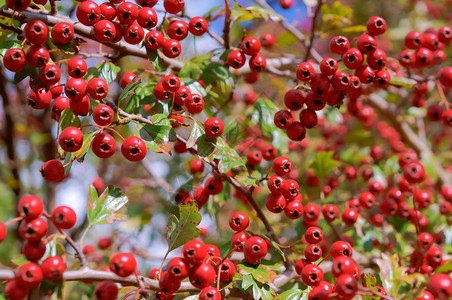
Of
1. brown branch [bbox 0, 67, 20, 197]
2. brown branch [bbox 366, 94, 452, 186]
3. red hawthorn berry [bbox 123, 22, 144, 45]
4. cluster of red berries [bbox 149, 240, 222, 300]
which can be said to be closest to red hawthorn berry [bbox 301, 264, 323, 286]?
cluster of red berries [bbox 149, 240, 222, 300]

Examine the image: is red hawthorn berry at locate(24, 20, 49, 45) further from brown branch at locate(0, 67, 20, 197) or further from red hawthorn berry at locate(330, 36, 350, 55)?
brown branch at locate(0, 67, 20, 197)

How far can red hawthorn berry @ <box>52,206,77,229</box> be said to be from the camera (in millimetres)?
1386

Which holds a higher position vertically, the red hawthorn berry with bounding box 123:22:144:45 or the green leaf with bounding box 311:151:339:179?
the red hawthorn berry with bounding box 123:22:144:45

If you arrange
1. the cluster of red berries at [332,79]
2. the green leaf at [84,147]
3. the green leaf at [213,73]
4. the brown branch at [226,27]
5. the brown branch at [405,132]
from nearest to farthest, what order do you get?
1. the green leaf at [84,147]
2. the cluster of red berries at [332,79]
3. the brown branch at [226,27]
4. the green leaf at [213,73]
5. the brown branch at [405,132]

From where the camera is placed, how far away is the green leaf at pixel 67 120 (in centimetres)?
174

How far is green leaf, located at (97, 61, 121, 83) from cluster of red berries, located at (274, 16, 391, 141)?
31.8 inches

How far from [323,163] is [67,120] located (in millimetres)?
1903

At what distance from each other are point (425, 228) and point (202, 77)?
1.94 meters

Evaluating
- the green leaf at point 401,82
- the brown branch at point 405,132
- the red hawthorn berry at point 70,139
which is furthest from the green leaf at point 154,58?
the brown branch at point 405,132

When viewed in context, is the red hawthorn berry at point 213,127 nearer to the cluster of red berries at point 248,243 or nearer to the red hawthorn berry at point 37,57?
the cluster of red berries at point 248,243

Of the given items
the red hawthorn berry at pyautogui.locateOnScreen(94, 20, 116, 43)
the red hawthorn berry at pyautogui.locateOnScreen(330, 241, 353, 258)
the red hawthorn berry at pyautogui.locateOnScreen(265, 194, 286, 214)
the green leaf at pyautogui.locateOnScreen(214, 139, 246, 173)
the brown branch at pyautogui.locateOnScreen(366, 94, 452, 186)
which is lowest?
the brown branch at pyautogui.locateOnScreen(366, 94, 452, 186)

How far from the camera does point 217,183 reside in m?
2.13

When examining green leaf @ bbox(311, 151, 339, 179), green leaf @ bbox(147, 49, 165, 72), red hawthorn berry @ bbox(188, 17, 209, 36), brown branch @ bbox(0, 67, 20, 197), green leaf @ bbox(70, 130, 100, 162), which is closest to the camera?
green leaf @ bbox(70, 130, 100, 162)

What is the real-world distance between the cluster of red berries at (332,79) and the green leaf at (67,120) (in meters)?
0.93
